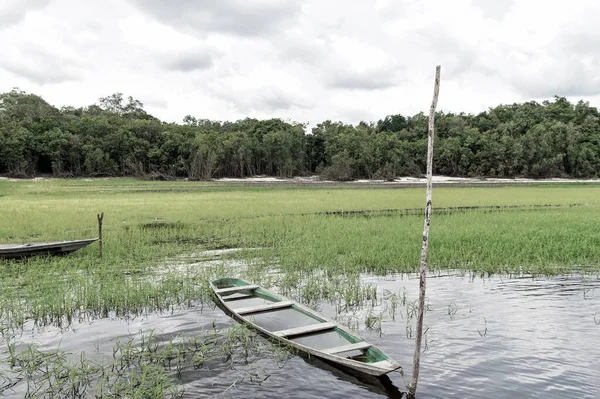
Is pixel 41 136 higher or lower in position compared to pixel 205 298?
higher

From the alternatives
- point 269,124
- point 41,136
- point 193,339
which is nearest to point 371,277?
point 193,339

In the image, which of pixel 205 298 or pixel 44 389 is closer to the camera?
pixel 44 389

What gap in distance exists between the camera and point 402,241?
13.6m

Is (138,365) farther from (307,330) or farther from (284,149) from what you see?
(284,149)

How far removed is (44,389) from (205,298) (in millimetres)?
3641

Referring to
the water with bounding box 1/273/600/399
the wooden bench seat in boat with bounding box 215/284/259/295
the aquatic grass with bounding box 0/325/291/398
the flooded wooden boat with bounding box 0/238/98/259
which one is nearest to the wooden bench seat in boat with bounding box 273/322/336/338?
the aquatic grass with bounding box 0/325/291/398

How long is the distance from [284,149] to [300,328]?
58157mm

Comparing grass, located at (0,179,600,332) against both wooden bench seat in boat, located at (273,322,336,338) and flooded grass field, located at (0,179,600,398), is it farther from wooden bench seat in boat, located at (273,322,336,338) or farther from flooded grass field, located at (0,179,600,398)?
wooden bench seat in boat, located at (273,322,336,338)

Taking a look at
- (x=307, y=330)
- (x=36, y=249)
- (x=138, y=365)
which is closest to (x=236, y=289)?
(x=307, y=330)

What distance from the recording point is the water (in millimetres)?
5398

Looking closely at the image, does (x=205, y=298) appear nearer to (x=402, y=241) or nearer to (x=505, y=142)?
(x=402, y=241)

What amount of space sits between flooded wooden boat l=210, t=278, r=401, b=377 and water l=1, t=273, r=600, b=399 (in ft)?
0.93

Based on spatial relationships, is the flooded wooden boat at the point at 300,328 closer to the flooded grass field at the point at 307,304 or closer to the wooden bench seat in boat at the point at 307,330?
the wooden bench seat in boat at the point at 307,330

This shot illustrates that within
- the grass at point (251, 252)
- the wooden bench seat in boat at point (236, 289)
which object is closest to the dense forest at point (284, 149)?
the grass at point (251, 252)
